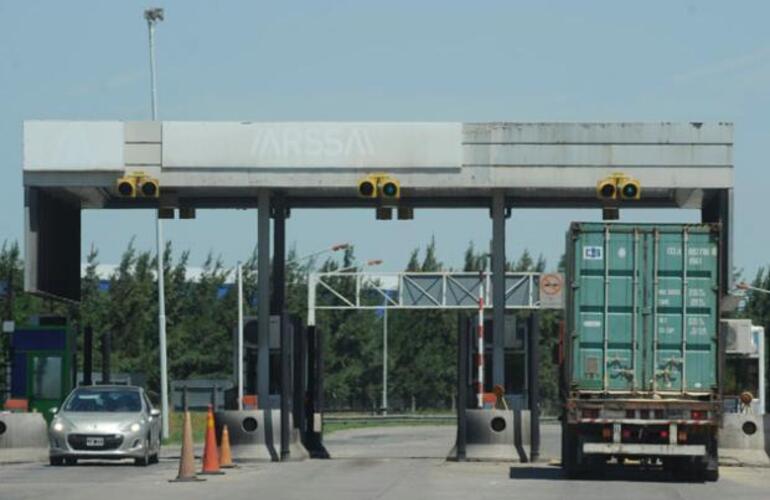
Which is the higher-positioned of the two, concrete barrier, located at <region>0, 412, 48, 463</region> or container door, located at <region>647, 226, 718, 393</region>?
container door, located at <region>647, 226, 718, 393</region>

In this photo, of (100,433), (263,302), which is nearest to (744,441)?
(263,302)

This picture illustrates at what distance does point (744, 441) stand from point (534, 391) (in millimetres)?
4061

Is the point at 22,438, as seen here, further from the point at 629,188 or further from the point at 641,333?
the point at 641,333

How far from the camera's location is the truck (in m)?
27.7

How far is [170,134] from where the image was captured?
1341 inches

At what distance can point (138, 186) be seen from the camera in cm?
3347

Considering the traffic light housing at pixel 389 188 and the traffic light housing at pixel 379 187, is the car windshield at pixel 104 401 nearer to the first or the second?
the traffic light housing at pixel 379 187

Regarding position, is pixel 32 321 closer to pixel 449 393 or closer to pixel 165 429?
pixel 165 429

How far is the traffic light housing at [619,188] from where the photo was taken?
110ft

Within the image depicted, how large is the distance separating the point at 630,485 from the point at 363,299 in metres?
65.8

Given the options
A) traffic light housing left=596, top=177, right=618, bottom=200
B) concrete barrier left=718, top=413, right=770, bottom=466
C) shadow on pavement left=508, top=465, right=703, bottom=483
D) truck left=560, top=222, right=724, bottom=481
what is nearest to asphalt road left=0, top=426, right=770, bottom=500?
shadow on pavement left=508, top=465, right=703, bottom=483

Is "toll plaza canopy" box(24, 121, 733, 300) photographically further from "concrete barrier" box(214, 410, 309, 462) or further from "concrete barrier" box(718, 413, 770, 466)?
"concrete barrier" box(214, 410, 309, 462)

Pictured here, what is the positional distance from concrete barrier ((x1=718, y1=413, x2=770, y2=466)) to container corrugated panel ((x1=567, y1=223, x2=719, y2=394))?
756 centimetres

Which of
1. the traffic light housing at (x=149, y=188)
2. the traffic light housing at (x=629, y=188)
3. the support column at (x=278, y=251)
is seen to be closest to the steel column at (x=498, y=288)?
the traffic light housing at (x=629, y=188)
